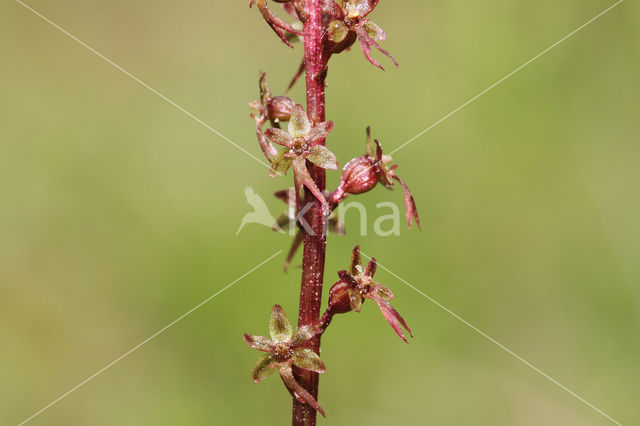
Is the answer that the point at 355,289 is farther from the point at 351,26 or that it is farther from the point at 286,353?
the point at 351,26

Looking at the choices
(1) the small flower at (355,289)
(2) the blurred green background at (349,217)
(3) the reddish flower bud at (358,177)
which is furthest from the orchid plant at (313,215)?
(2) the blurred green background at (349,217)

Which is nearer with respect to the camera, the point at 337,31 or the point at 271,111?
the point at 337,31

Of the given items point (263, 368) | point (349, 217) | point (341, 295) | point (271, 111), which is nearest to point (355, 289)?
point (341, 295)

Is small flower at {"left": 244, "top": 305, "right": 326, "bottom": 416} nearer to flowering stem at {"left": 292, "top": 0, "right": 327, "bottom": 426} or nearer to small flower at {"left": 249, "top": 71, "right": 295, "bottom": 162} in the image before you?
flowering stem at {"left": 292, "top": 0, "right": 327, "bottom": 426}

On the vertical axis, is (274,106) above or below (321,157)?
above

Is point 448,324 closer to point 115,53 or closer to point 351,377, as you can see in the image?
point 351,377

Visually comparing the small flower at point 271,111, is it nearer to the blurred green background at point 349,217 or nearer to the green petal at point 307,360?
the green petal at point 307,360

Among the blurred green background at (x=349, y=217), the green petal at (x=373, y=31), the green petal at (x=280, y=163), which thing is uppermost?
the blurred green background at (x=349, y=217)

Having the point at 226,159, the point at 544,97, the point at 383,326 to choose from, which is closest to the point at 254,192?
the point at 226,159
